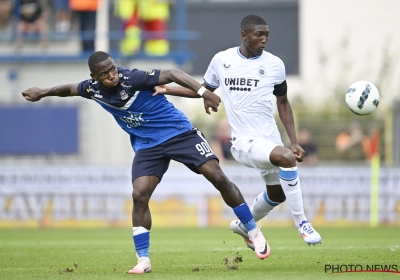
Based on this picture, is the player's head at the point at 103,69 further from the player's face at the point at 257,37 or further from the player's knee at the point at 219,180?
the player's face at the point at 257,37

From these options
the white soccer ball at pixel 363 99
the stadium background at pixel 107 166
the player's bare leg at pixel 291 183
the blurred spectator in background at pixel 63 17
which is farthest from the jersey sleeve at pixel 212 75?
the blurred spectator in background at pixel 63 17

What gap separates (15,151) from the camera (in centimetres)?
2020

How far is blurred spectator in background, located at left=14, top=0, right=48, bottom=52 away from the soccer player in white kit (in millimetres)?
11795

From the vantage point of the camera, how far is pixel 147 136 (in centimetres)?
965

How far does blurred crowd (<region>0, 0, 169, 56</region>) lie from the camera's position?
68.5 ft

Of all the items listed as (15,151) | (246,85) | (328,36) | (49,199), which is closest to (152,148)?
(246,85)

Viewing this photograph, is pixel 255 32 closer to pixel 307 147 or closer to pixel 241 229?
pixel 241 229

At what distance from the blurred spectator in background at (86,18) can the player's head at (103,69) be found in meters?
12.0

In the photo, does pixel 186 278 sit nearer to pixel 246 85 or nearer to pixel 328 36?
pixel 246 85

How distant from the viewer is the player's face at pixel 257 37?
9773 mm

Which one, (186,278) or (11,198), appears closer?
(186,278)

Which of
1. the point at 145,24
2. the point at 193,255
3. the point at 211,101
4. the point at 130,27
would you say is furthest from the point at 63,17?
the point at 211,101

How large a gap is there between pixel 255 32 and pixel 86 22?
12722mm

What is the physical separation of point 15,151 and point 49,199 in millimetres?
2002
